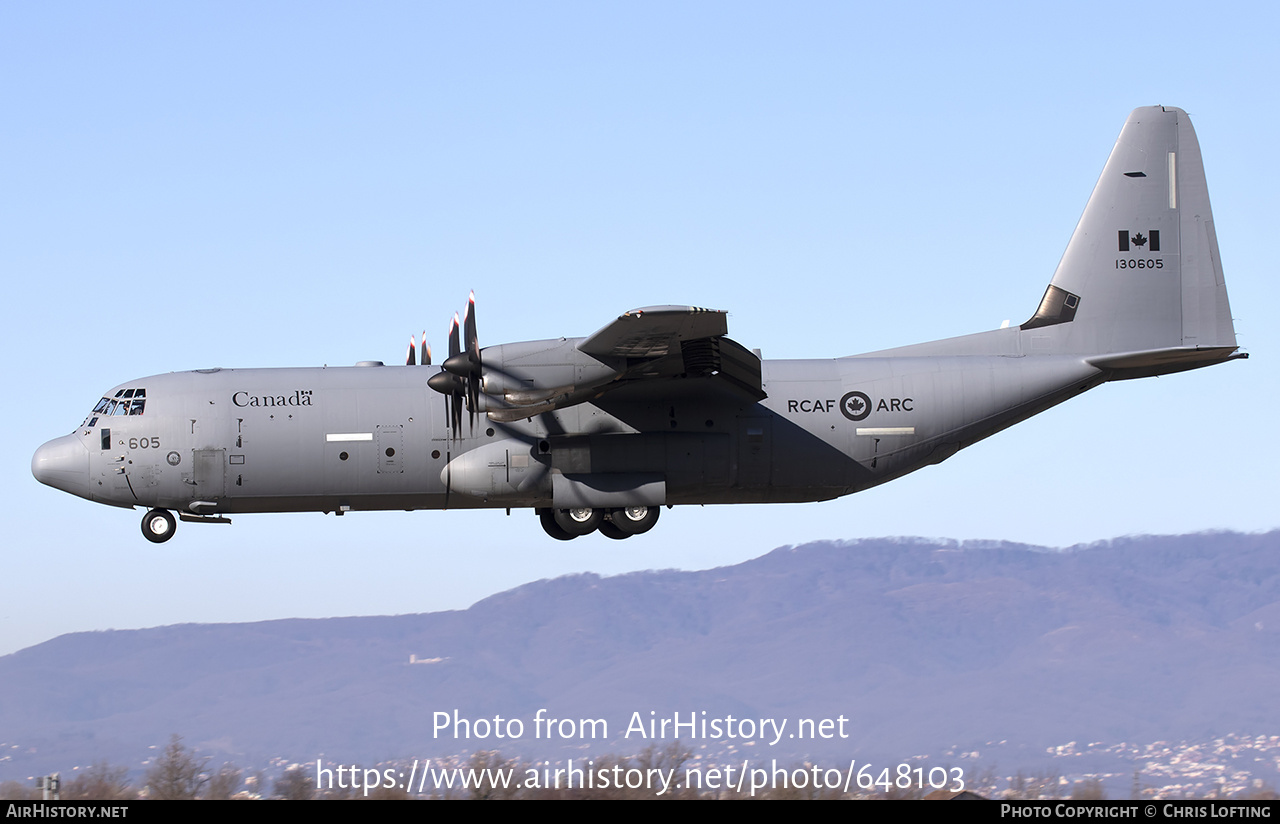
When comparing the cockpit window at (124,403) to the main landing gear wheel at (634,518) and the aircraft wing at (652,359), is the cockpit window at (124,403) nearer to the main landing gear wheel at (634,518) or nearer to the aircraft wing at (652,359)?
the aircraft wing at (652,359)

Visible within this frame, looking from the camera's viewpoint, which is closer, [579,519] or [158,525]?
[158,525]

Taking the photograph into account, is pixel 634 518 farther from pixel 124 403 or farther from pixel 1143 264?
pixel 1143 264

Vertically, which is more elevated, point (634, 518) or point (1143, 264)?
point (1143, 264)

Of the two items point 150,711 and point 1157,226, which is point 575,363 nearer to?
point 1157,226


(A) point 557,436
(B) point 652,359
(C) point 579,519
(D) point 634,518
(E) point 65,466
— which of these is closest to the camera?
(B) point 652,359

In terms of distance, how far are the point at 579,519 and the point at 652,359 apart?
4751 millimetres

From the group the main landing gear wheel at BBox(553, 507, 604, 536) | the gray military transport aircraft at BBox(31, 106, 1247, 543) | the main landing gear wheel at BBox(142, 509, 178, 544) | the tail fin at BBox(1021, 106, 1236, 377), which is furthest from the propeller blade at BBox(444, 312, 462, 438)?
the tail fin at BBox(1021, 106, 1236, 377)

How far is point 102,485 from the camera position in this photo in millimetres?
24672

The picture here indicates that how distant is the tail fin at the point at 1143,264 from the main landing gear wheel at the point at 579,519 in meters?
9.36

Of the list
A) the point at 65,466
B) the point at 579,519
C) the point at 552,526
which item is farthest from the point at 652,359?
the point at 65,466

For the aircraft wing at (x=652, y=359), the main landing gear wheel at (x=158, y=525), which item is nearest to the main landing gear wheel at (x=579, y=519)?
the aircraft wing at (x=652, y=359)

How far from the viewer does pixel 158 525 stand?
82.3ft

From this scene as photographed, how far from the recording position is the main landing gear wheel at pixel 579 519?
25.9 metres
